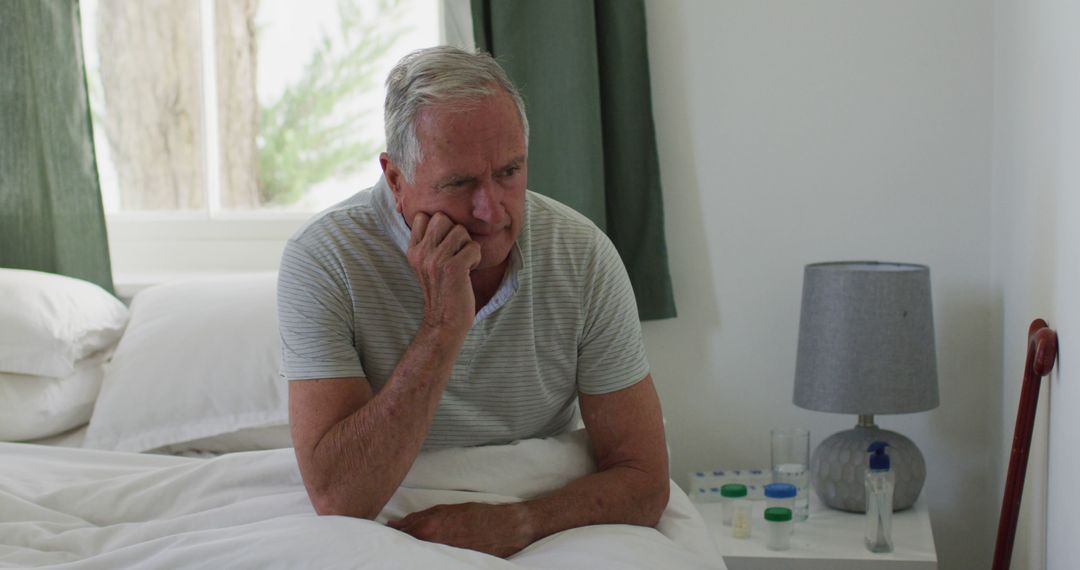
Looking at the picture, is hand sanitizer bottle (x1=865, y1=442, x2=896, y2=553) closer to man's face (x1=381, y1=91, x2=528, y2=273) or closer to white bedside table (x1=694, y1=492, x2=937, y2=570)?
white bedside table (x1=694, y1=492, x2=937, y2=570)

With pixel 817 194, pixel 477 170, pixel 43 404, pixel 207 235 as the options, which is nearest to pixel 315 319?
pixel 477 170

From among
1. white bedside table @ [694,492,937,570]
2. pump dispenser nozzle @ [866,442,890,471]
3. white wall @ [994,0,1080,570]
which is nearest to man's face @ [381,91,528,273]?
white wall @ [994,0,1080,570]

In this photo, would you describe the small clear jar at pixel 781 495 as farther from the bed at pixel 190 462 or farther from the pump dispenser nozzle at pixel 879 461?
the bed at pixel 190 462

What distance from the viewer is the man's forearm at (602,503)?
148 centimetres

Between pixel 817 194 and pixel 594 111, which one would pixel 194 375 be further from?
pixel 817 194

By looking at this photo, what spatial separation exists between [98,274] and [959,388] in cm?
195

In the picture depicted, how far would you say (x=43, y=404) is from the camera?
7.18 ft

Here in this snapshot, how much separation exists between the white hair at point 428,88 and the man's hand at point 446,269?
3.4 inches

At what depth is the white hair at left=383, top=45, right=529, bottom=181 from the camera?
4.73 ft

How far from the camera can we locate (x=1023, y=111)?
2043 millimetres

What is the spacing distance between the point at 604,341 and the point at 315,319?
1.30 ft

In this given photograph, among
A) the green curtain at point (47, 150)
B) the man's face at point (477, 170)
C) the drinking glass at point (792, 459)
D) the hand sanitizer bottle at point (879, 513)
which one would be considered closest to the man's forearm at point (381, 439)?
the man's face at point (477, 170)

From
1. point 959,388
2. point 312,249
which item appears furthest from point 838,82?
point 312,249

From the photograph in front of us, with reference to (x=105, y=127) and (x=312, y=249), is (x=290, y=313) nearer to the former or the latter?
(x=312, y=249)
